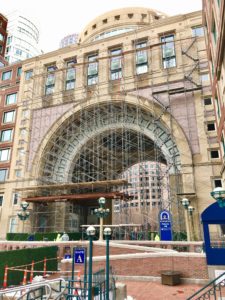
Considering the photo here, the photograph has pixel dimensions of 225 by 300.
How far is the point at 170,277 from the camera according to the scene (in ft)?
44.0

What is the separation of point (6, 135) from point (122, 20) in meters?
34.9

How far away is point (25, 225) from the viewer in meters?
32.8

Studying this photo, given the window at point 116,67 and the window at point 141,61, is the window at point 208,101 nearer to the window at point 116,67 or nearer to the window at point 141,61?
the window at point 141,61

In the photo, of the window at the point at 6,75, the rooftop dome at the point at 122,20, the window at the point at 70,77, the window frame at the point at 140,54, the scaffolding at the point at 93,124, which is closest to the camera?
the scaffolding at the point at 93,124

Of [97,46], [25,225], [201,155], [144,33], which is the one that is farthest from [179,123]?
[25,225]

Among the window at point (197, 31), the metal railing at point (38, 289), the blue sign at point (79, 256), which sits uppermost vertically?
the window at point (197, 31)

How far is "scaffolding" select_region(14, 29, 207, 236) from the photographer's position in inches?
1207

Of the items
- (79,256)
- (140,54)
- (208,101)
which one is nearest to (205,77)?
(208,101)

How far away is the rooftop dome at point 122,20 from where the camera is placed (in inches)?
2196

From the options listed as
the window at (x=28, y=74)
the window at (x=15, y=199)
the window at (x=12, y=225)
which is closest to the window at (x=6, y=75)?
the window at (x=28, y=74)

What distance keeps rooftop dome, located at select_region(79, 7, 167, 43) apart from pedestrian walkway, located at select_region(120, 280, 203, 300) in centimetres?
5138

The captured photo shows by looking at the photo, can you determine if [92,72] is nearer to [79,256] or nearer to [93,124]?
[93,124]

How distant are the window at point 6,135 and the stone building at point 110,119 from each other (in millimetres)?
1738

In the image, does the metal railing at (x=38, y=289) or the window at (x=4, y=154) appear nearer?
the metal railing at (x=38, y=289)
